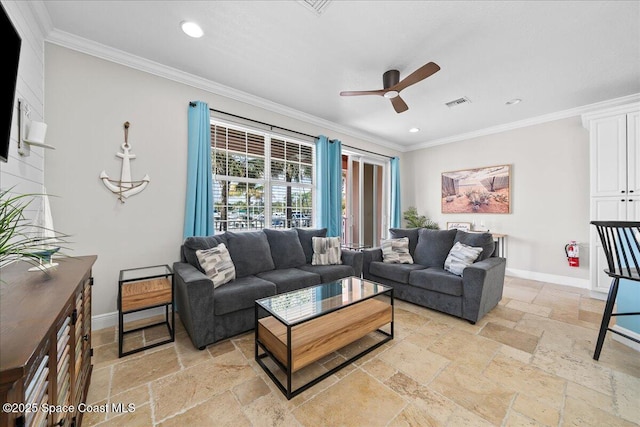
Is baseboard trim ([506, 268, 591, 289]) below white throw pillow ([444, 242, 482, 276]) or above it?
below

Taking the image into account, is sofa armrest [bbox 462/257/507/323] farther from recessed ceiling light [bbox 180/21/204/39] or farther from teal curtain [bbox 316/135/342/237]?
recessed ceiling light [bbox 180/21/204/39]

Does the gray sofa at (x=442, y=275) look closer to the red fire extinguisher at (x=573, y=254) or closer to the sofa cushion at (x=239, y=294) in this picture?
the sofa cushion at (x=239, y=294)

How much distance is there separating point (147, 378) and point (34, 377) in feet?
4.14

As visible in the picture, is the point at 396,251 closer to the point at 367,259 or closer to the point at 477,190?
the point at 367,259

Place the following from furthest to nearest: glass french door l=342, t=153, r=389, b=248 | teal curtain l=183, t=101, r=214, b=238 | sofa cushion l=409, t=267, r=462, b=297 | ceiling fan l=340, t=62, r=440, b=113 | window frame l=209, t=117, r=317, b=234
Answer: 1. glass french door l=342, t=153, r=389, b=248
2. window frame l=209, t=117, r=317, b=234
3. teal curtain l=183, t=101, r=214, b=238
4. sofa cushion l=409, t=267, r=462, b=297
5. ceiling fan l=340, t=62, r=440, b=113

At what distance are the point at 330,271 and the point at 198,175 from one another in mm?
1938

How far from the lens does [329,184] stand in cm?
429

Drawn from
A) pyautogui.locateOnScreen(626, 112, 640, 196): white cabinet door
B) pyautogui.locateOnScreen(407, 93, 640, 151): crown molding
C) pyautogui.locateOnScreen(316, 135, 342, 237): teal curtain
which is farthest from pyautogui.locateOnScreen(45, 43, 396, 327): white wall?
pyautogui.locateOnScreen(626, 112, 640, 196): white cabinet door

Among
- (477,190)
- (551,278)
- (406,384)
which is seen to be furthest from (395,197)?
(406,384)

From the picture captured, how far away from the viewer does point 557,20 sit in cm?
208

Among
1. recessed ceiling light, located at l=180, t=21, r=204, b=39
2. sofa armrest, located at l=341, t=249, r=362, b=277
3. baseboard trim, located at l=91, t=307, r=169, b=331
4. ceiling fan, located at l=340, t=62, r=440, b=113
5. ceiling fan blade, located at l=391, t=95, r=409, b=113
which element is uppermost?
recessed ceiling light, located at l=180, t=21, r=204, b=39

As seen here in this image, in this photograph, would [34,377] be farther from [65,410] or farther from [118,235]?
[118,235]

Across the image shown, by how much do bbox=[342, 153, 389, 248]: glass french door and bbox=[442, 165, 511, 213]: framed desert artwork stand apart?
4.22 ft

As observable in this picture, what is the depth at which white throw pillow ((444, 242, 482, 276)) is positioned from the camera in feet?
9.37
